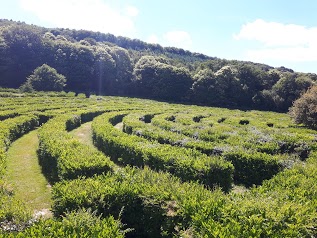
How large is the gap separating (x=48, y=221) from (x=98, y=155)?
25.8ft

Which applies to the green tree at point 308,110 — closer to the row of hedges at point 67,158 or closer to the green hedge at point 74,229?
the row of hedges at point 67,158

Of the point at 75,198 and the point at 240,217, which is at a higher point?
the point at 240,217

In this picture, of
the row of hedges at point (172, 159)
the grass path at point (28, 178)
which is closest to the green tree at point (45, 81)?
the grass path at point (28, 178)

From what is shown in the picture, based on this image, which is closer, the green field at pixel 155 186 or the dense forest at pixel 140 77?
the green field at pixel 155 186

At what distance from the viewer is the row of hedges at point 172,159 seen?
16.1m

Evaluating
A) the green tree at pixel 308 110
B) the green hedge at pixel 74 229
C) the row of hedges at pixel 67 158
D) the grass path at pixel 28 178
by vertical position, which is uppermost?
the green tree at pixel 308 110

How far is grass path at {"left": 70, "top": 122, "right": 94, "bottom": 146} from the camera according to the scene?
28219 millimetres

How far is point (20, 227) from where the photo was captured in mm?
8867

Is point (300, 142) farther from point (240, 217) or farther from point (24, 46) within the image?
point (24, 46)

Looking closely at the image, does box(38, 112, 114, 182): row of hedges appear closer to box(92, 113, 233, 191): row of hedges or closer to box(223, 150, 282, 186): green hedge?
box(92, 113, 233, 191): row of hedges

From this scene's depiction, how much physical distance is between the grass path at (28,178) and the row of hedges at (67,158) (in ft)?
2.33

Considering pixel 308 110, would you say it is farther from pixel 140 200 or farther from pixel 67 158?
pixel 140 200

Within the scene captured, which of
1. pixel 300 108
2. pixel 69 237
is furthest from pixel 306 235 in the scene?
pixel 300 108

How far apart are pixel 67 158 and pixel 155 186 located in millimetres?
6197
